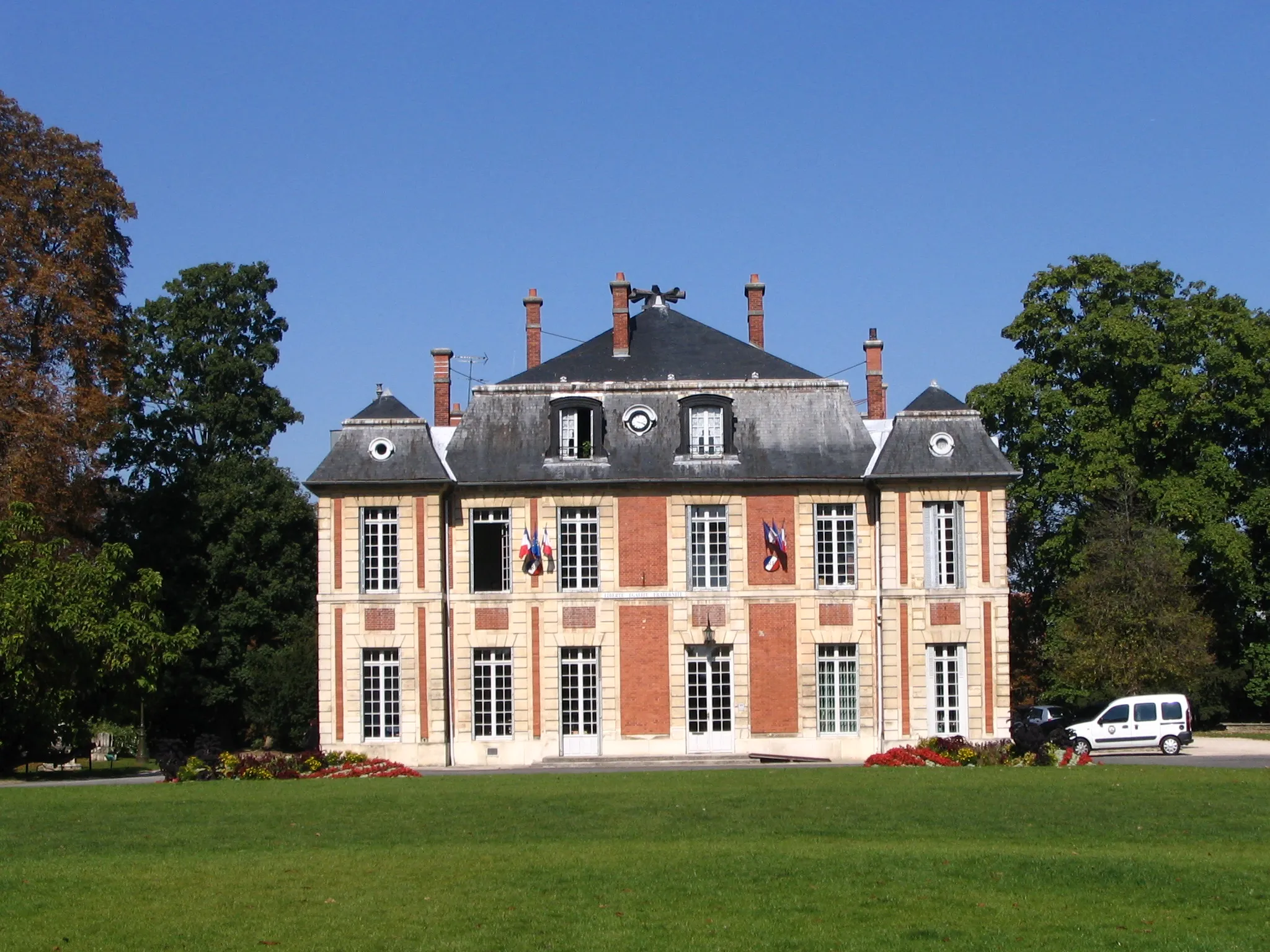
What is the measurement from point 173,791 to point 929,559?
55.1 feet

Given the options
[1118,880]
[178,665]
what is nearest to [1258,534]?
[178,665]

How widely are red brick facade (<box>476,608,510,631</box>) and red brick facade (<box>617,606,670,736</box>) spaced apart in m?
2.46

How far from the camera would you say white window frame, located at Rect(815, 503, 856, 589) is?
35.2 metres

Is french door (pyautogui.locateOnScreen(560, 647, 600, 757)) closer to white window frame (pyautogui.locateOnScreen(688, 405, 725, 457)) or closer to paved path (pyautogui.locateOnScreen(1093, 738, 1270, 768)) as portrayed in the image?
white window frame (pyautogui.locateOnScreen(688, 405, 725, 457))

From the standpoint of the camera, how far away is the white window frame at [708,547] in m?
35.1

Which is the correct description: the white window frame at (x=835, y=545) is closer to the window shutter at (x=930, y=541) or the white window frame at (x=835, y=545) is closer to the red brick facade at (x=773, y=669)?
the red brick facade at (x=773, y=669)

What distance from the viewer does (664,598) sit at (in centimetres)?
3481

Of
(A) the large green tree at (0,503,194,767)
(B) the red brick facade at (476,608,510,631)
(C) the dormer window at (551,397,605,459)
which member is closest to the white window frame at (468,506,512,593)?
(B) the red brick facade at (476,608,510,631)

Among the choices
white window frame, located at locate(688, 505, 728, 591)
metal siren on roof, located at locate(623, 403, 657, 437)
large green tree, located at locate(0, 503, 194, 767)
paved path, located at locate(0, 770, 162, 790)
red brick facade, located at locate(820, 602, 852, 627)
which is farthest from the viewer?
metal siren on roof, located at locate(623, 403, 657, 437)

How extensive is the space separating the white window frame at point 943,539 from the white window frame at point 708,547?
4.28 meters

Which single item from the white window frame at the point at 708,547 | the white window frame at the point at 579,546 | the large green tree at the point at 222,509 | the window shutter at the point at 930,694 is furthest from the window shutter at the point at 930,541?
the large green tree at the point at 222,509

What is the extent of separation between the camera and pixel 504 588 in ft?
117

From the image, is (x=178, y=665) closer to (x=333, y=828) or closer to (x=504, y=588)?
(x=504, y=588)

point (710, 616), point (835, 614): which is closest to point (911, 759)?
point (835, 614)
